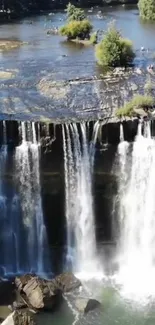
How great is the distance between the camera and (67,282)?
2541cm

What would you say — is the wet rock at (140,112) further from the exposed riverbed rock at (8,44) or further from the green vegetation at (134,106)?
the exposed riverbed rock at (8,44)

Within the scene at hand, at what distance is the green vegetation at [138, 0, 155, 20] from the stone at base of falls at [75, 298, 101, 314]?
2035 inches

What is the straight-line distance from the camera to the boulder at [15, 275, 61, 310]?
23797 millimetres

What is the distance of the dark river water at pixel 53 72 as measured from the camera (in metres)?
23.6

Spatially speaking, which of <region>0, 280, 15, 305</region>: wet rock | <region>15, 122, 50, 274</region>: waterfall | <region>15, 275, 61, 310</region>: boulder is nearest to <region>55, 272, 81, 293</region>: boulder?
<region>15, 275, 61, 310</region>: boulder

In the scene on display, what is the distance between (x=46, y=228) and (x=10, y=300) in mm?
4196

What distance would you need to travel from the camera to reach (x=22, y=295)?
80.8 ft

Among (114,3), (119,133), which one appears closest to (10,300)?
(119,133)

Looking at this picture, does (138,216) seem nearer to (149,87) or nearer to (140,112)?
(140,112)

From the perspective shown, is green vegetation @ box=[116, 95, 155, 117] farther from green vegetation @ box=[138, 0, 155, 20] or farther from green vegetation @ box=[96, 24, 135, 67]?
green vegetation @ box=[138, 0, 155, 20]

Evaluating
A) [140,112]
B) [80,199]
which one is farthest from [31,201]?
[140,112]

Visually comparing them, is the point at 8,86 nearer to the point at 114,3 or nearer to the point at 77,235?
the point at 77,235

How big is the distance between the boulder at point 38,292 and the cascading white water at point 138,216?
353 centimetres

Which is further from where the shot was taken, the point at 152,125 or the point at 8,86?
the point at 8,86
